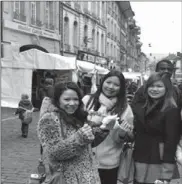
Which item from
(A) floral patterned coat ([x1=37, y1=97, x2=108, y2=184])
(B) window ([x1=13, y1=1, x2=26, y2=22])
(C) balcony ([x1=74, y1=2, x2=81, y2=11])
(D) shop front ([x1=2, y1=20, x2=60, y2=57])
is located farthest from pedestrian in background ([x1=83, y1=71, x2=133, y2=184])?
(C) balcony ([x1=74, y1=2, x2=81, y2=11])

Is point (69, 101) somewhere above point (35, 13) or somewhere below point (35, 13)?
below

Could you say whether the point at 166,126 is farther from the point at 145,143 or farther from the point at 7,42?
the point at 7,42

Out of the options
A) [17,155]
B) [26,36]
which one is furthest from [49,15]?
[17,155]

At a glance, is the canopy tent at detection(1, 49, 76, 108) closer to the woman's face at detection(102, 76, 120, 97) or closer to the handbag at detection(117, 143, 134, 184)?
the woman's face at detection(102, 76, 120, 97)

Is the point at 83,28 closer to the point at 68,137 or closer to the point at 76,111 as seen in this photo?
the point at 76,111

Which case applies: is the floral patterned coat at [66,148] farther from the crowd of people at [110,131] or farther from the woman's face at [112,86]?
the woman's face at [112,86]

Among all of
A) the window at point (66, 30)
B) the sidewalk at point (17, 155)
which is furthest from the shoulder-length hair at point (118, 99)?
the window at point (66, 30)

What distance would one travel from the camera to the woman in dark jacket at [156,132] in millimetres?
2459

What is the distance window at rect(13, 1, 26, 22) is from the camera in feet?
55.1

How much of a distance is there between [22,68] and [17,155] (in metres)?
5.85

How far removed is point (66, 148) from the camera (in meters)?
1.96

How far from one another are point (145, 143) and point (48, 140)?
962 mm

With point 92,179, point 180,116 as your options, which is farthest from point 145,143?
point 92,179

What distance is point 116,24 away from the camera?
153ft
